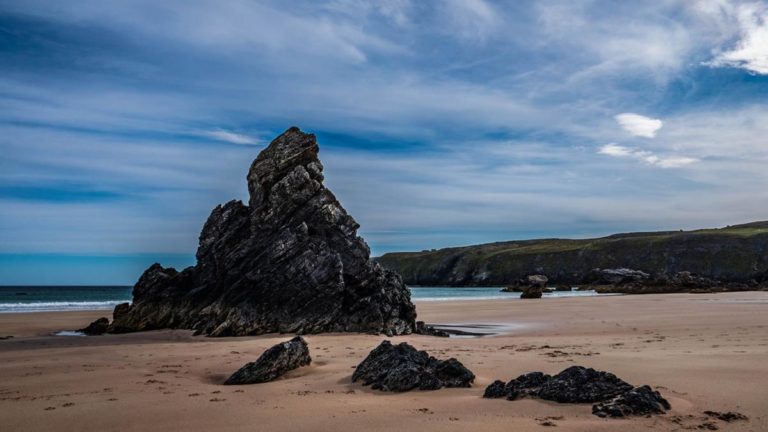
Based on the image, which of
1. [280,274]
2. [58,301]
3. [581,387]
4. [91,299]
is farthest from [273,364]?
[91,299]

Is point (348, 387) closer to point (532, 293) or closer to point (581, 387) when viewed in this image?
point (581, 387)

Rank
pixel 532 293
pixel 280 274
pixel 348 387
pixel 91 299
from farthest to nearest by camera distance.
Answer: pixel 91 299
pixel 532 293
pixel 280 274
pixel 348 387

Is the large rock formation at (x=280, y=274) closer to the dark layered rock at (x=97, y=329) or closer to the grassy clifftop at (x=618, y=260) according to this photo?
the dark layered rock at (x=97, y=329)

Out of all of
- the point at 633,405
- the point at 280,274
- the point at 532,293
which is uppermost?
the point at 280,274

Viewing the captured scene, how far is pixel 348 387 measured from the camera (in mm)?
9969

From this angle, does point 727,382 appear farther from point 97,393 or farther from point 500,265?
point 500,265

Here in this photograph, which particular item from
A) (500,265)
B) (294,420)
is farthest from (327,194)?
(500,265)

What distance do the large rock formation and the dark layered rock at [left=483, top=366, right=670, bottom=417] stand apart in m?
13.4

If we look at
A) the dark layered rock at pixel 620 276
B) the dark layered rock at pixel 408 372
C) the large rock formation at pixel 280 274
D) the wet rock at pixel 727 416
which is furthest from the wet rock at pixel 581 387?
the dark layered rock at pixel 620 276

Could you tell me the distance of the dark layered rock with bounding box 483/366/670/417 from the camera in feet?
23.4

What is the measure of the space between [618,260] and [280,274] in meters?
108

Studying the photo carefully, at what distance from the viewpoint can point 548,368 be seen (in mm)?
11141

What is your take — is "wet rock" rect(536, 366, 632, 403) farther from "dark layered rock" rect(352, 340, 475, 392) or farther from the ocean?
the ocean

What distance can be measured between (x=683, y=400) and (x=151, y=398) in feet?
27.7
